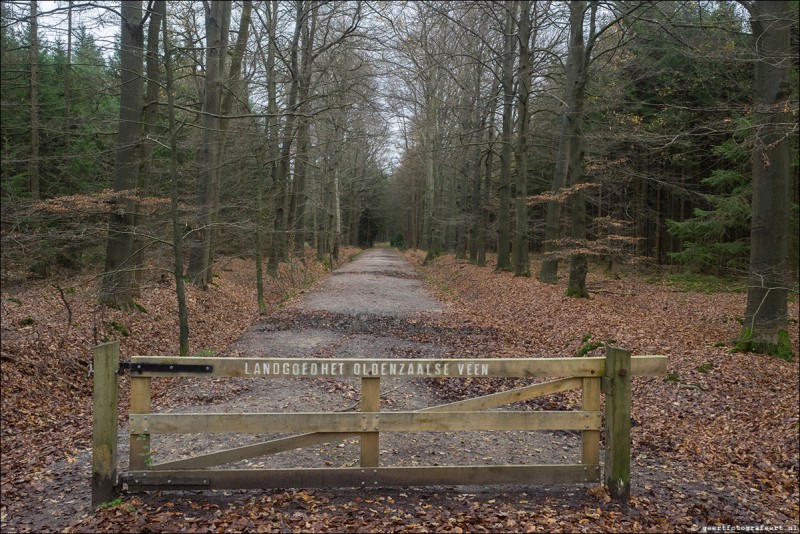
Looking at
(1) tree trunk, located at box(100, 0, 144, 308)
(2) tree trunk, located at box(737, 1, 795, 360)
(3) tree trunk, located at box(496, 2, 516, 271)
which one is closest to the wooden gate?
(2) tree trunk, located at box(737, 1, 795, 360)

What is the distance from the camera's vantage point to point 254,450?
4770mm

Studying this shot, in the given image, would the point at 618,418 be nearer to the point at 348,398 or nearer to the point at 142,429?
the point at 142,429

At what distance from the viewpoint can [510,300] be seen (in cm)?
1781

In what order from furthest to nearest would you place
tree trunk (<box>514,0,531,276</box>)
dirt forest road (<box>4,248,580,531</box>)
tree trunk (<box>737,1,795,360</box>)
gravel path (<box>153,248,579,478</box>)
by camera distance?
tree trunk (<box>514,0,531,276</box>)
tree trunk (<box>737,1,795,360</box>)
gravel path (<box>153,248,579,478</box>)
dirt forest road (<box>4,248,580,531</box>)

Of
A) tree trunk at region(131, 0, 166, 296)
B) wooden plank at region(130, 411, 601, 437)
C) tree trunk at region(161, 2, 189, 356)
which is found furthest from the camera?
tree trunk at region(131, 0, 166, 296)

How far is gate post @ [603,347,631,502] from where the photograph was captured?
4824mm

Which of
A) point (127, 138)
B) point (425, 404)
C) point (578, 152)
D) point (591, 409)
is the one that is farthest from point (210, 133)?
point (591, 409)

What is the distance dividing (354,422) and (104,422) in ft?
6.43

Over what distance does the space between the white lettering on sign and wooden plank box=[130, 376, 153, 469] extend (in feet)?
2.74

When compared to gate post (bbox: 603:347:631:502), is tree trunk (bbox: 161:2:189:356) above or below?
above

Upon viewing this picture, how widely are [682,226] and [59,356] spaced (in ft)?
66.5

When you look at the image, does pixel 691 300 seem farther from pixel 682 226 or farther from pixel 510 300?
pixel 510 300

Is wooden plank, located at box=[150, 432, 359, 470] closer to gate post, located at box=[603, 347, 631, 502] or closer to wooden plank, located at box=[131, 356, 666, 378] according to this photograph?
wooden plank, located at box=[131, 356, 666, 378]

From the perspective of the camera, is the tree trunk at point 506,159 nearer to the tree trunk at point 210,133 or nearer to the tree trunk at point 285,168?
the tree trunk at point 285,168
